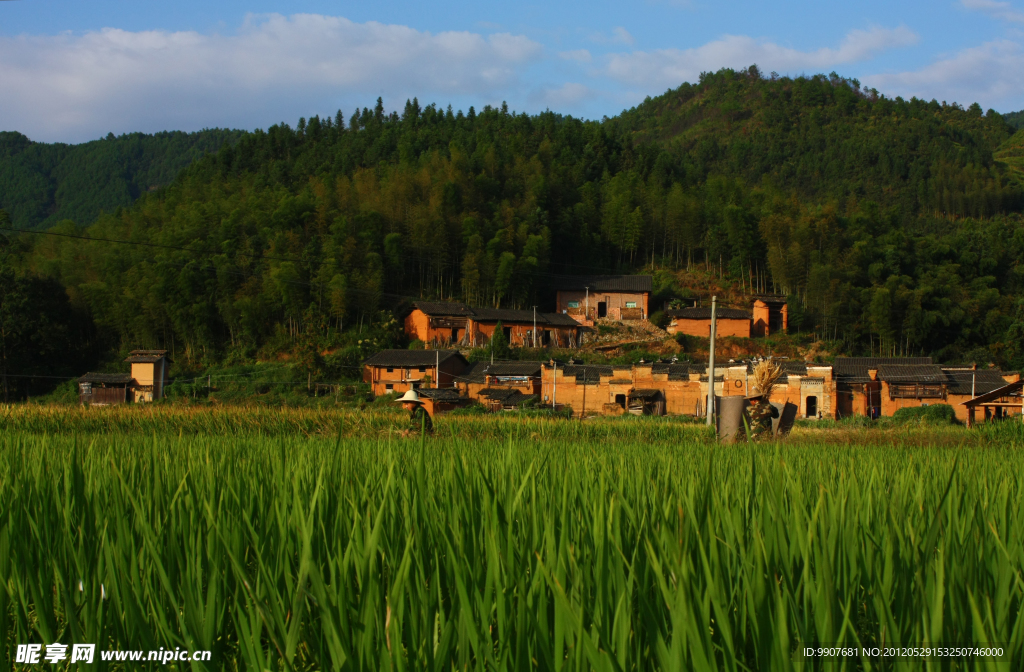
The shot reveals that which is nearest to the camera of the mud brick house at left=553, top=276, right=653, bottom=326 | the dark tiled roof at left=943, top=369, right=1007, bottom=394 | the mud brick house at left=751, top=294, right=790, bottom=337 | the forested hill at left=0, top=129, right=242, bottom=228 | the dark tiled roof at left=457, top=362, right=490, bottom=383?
the dark tiled roof at left=943, top=369, right=1007, bottom=394

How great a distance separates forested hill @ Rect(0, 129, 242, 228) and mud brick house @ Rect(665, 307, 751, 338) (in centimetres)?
5950

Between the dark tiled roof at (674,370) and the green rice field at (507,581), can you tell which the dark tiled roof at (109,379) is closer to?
the dark tiled roof at (674,370)

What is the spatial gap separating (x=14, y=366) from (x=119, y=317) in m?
6.01

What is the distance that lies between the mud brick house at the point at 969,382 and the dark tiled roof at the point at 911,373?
0.45 meters

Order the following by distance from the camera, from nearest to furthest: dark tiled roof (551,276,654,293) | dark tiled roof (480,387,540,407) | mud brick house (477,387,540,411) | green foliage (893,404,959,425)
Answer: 1. green foliage (893,404,959,425)
2. mud brick house (477,387,540,411)
3. dark tiled roof (480,387,540,407)
4. dark tiled roof (551,276,654,293)

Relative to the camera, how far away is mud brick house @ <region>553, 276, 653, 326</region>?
44.0m

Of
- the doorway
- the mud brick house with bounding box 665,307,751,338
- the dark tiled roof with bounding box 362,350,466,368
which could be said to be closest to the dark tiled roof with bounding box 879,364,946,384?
the doorway

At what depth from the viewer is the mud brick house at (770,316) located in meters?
40.4

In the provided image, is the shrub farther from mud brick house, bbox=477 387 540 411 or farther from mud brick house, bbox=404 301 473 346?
mud brick house, bbox=477 387 540 411

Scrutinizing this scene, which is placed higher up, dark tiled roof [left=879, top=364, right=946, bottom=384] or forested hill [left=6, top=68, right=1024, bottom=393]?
forested hill [left=6, top=68, right=1024, bottom=393]

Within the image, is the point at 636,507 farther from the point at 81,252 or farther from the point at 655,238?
the point at 655,238

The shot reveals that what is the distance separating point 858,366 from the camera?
29172 millimetres

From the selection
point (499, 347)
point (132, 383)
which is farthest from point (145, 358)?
point (499, 347)

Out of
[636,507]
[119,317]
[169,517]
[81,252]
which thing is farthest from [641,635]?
[81,252]
